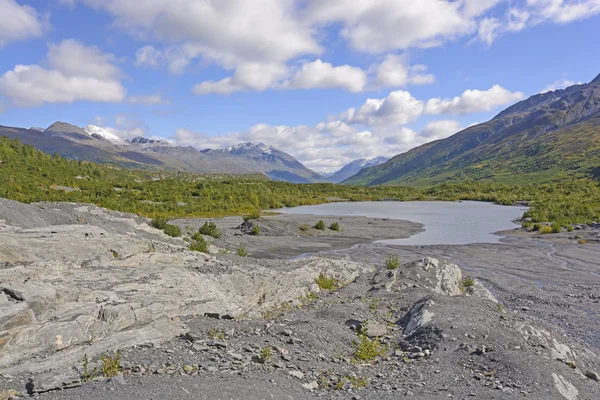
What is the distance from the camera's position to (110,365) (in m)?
10.3

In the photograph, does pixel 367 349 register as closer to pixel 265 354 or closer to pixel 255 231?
pixel 265 354

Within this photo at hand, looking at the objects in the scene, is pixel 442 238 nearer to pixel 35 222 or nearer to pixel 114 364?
pixel 35 222

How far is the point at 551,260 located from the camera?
117 ft

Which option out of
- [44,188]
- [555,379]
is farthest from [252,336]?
[44,188]

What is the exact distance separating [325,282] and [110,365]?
1480cm

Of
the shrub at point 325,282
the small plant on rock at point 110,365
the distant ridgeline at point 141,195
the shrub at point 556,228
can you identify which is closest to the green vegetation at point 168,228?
the shrub at point 325,282

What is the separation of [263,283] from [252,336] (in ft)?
20.7

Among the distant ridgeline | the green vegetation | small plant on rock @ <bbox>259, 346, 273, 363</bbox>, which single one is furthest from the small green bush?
the distant ridgeline

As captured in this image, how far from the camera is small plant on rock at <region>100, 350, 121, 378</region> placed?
1010 centimetres

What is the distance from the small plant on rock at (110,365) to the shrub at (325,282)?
45.4 feet

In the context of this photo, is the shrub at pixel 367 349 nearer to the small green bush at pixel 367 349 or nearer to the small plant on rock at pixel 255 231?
the small green bush at pixel 367 349

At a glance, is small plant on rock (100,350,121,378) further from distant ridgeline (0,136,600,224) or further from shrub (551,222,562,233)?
shrub (551,222,562,233)

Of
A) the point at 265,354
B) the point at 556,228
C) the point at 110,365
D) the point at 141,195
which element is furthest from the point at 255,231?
the point at 141,195

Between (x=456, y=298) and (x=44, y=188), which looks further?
(x=44, y=188)
